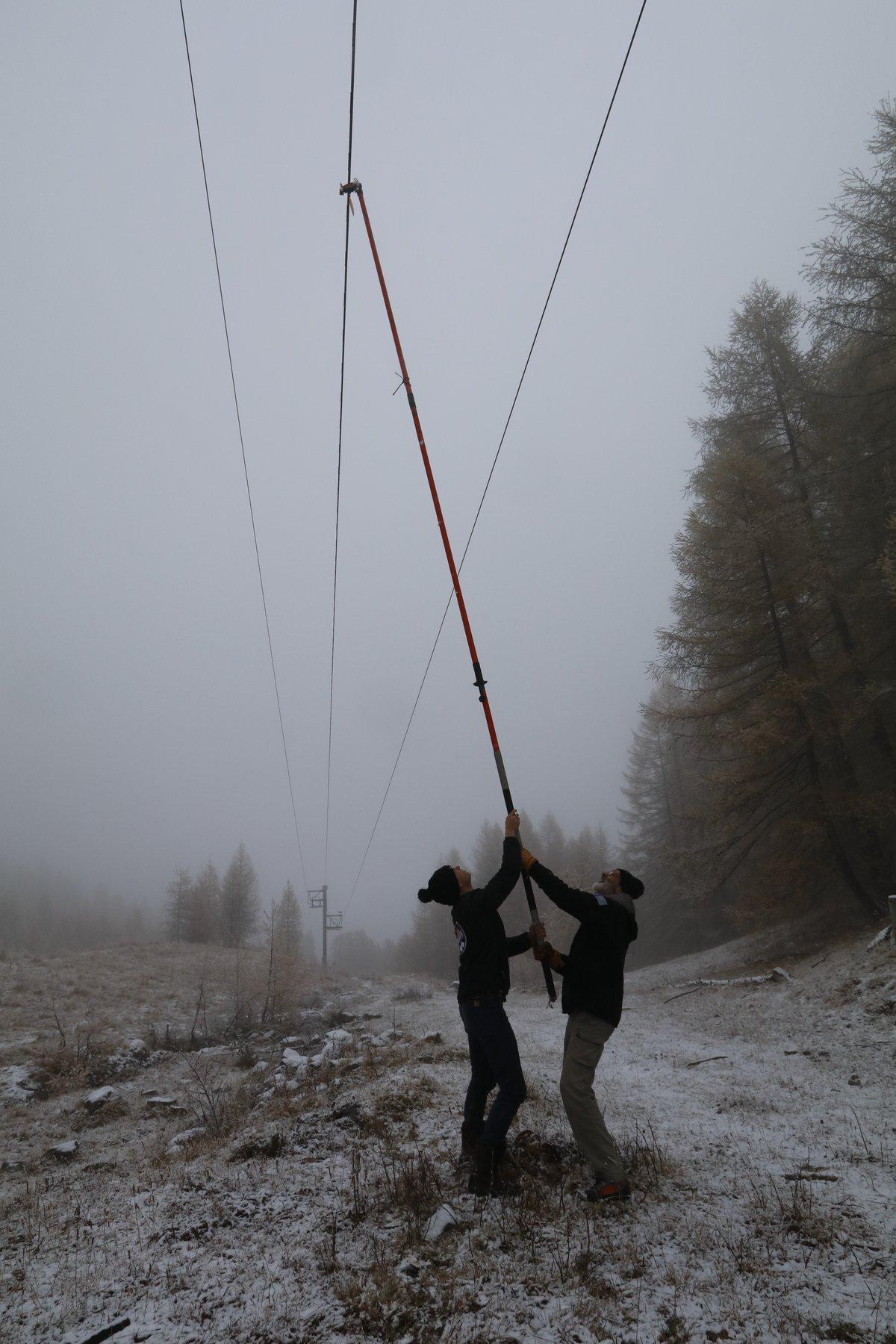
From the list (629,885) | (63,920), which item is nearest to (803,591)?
(629,885)

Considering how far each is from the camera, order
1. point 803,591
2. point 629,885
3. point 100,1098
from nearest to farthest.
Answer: point 629,885 → point 100,1098 → point 803,591

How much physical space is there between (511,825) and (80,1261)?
4.42 meters

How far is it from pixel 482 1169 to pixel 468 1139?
513 mm

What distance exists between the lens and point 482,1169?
4.35 meters

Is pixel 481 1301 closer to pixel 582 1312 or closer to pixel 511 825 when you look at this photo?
pixel 582 1312

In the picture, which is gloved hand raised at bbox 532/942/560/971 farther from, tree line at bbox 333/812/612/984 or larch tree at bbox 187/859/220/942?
larch tree at bbox 187/859/220/942

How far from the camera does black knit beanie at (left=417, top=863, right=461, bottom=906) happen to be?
16.4 feet

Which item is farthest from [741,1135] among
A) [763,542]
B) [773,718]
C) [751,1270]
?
[763,542]

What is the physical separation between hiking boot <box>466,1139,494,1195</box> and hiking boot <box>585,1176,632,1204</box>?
0.73 m

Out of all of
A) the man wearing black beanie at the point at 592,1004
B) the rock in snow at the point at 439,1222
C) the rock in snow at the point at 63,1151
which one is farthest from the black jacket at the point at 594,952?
the rock in snow at the point at 63,1151

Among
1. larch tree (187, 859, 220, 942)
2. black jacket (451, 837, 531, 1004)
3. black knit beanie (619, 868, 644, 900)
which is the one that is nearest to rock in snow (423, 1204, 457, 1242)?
black jacket (451, 837, 531, 1004)

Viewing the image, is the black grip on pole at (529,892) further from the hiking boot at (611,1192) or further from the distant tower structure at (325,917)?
the distant tower structure at (325,917)

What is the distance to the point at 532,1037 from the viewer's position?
11297 mm

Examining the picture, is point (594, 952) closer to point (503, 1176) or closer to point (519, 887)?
point (503, 1176)
